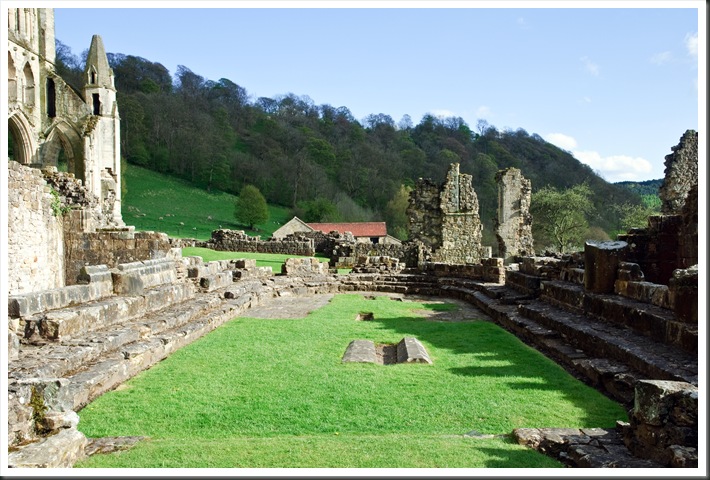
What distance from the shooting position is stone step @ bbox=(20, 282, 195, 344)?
6062 mm

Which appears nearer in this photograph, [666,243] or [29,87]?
A: [666,243]

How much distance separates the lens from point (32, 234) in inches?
484

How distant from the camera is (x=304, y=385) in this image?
19.4 feet

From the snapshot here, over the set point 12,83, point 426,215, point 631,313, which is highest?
point 12,83

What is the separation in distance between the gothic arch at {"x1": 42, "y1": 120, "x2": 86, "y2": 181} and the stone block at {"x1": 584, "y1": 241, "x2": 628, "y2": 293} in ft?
72.6

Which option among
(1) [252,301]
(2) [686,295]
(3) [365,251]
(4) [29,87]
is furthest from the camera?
(3) [365,251]

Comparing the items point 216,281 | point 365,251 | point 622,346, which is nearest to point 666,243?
point 622,346

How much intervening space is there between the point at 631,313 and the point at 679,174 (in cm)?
928

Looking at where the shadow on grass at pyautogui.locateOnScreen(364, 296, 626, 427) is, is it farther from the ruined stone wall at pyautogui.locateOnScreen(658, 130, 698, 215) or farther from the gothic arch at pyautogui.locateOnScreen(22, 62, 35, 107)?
the gothic arch at pyautogui.locateOnScreen(22, 62, 35, 107)

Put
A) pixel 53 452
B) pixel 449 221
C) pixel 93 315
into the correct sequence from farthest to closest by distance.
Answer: pixel 449 221 → pixel 93 315 → pixel 53 452

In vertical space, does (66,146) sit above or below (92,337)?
above

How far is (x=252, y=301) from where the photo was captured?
1297 centimetres

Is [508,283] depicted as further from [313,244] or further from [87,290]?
[313,244]

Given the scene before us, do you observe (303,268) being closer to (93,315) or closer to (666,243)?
(666,243)
